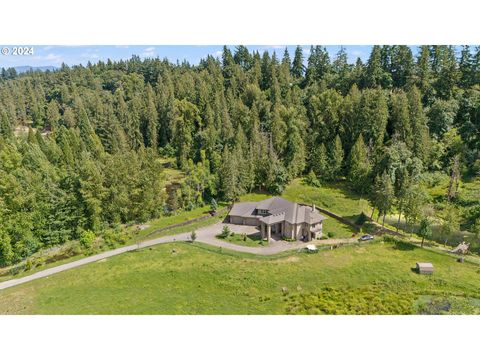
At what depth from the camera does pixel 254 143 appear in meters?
64.7

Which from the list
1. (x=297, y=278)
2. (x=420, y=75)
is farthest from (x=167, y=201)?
(x=420, y=75)

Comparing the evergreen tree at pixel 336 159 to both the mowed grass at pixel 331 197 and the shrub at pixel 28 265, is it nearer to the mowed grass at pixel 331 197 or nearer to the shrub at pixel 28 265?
the mowed grass at pixel 331 197

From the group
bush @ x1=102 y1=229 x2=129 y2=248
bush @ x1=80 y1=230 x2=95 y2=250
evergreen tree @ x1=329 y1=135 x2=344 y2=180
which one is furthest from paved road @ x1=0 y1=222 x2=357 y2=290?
evergreen tree @ x1=329 y1=135 x2=344 y2=180

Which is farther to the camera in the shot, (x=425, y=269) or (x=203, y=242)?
(x=203, y=242)

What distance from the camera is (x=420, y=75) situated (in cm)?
7044

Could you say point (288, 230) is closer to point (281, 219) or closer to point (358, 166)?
point (281, 219)

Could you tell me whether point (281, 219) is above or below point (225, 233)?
above

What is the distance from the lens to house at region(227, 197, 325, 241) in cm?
4594

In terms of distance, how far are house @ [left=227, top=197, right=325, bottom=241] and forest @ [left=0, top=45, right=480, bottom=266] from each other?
743cm

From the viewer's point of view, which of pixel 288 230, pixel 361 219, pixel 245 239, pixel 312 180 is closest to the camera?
pixel 245 239

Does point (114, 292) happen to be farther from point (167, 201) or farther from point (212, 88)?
point (212, 88)

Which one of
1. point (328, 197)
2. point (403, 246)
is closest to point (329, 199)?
point (328, 197)

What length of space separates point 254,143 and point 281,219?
22111 millimetres

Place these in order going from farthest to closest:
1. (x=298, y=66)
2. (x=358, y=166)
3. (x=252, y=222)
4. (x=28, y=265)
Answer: (x=298, y=66) < (x=358, y=166) < (x=252, y=222) < (x=28, y=265)
